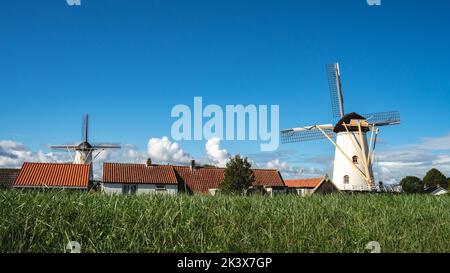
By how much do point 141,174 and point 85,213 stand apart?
130 ft

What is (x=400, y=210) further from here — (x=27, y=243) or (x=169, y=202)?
(x=27, y=243)

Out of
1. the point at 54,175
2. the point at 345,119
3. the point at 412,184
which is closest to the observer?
the point at 345,119

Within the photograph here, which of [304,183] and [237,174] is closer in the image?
[237,174]

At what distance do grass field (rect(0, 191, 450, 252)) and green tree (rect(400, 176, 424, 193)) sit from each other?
59.8 metres

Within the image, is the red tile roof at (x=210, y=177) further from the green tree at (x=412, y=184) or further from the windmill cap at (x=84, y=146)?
the green tree at (x=412, y=184)

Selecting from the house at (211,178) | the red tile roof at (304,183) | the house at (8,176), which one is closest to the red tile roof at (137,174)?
the house at (211,178)

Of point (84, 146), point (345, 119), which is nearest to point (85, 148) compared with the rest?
point (84, 146)

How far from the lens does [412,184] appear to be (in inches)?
2689

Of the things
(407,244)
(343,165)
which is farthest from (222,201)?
(343,165)

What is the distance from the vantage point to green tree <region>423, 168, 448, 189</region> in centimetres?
6956

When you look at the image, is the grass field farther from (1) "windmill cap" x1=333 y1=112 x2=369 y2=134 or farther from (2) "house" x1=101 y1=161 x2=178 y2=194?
(2) "house" x1=101 y1=161 x2=178 y2=194

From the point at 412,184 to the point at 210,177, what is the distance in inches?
1367

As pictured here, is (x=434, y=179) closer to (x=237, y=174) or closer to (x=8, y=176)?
(x=237, y=174)
